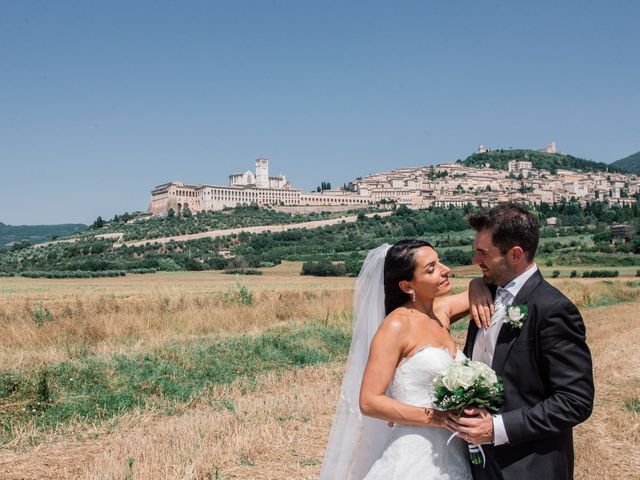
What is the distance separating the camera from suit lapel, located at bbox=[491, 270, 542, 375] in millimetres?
2883

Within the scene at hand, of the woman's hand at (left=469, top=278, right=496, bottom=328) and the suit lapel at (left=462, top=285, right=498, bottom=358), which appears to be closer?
the woman's hand at (left=469, top=278, right=496, bottom=328)

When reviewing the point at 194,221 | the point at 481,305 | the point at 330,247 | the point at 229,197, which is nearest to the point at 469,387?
the point at 481,305

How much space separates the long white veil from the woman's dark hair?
0.35 m

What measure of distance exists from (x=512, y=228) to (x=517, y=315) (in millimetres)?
431

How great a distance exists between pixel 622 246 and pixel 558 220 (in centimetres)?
3954

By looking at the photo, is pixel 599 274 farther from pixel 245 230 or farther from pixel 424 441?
pixel 245 230

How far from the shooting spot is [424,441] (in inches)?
A: 132

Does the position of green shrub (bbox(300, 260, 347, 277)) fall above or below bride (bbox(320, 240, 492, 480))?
below

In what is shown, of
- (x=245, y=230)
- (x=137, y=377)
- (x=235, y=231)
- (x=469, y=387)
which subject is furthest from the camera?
(x=245, y=230)

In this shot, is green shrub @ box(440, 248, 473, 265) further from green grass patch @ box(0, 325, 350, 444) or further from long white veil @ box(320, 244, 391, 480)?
long white veil @ box(320, 244, 391, 480)

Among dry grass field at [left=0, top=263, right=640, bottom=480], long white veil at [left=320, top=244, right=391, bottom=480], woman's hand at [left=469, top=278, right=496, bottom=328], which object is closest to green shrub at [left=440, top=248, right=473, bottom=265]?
dry grass field at [left=0, top=263, right=640, bottom=480]

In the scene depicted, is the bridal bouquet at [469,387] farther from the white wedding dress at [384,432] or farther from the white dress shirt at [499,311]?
the white wedding dress at [384,432]

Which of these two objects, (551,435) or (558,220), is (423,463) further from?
(558,220)

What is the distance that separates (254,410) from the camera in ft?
23.6
